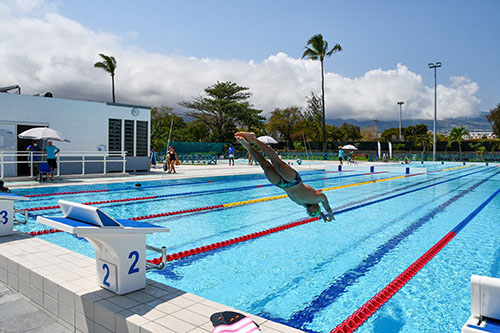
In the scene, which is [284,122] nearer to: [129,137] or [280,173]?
[129,137]

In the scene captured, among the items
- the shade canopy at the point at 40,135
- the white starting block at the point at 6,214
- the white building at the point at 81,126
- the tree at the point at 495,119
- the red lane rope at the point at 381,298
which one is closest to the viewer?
the red lane rope at the point at 381,298

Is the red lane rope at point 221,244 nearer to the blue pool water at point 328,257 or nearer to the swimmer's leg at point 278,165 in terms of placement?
the blue pool water at point 328,257

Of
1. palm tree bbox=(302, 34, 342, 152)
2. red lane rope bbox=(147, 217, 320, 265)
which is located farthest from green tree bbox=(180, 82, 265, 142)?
red lane rope bbox=(147, 217, 320, 265)

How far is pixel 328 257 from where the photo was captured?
4.39 m

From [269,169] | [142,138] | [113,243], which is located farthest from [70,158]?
[269,169]

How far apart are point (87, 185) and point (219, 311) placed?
909 cm

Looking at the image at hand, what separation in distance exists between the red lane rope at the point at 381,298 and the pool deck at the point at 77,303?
0.83 m

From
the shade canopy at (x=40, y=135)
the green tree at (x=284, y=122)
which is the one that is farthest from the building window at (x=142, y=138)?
the green tree at (x=284, y=122)

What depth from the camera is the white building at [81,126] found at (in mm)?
10766

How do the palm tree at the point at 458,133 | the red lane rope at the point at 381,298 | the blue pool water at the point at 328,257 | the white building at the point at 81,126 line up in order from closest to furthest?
the red lane rope at the point at 381,298 → the blue pool water at the point at 328,257 → the white building at the point at 81,126 → the palm tree at the point at 458,133

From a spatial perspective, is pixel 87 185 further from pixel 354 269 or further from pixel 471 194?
pixel 471 194

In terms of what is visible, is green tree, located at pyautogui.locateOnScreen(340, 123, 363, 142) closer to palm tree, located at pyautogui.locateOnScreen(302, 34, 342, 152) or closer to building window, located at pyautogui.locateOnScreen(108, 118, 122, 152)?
palm tree, located at pyautogui.locateOnScreen(302, 34, 342, 152)

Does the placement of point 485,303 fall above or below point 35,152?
below

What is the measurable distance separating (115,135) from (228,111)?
79.0 feet
